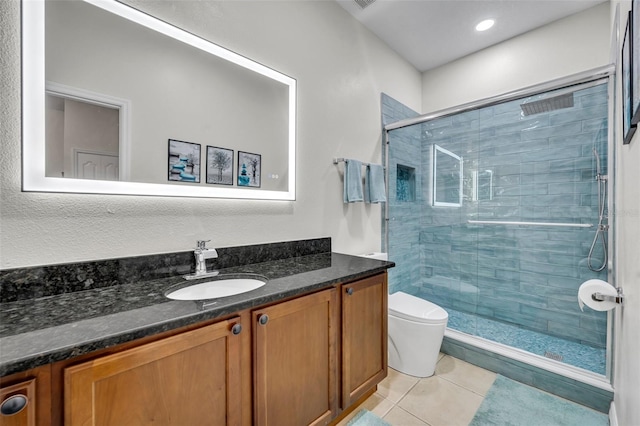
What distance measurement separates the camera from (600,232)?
78.0 inches

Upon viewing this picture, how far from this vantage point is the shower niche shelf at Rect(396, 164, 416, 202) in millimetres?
2697

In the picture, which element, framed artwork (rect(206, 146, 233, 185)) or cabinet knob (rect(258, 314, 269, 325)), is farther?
framed artwork (rect(206, 146, 233, 185))

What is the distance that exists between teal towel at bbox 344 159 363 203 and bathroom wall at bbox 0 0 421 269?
0.21 ft

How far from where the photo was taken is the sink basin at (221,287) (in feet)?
3.93

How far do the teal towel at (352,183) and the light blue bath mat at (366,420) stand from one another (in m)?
1.32

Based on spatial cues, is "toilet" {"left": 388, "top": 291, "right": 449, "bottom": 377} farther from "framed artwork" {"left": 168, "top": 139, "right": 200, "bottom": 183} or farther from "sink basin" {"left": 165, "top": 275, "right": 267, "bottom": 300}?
"framed artwork" {"left": 168, "top": 139, "right": 200, "bottom": 183}

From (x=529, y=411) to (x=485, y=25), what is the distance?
2824 mm

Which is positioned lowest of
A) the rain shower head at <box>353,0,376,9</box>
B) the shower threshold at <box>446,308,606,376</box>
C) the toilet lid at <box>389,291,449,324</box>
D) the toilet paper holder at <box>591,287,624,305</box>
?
the shower threshold at <box>446,308,606,376</box>

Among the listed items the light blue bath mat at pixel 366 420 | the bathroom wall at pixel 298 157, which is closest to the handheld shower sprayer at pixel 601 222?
the bathroom wall at pixel 298 157

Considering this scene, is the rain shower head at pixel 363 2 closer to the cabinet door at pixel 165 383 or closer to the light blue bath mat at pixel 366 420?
the cabinet door at pixel 165 383

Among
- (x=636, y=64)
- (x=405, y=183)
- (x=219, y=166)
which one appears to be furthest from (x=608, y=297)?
(x=219, y=166)

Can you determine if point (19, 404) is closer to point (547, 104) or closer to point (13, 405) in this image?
point (13, 405)

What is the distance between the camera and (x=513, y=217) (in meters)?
2.53

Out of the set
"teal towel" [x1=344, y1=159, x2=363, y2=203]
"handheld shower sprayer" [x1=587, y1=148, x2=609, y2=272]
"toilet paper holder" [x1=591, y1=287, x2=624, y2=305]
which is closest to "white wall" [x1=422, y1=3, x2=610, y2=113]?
"handheld shower sprayer" [x1=587, y1=148, x2=609, y2=272]
